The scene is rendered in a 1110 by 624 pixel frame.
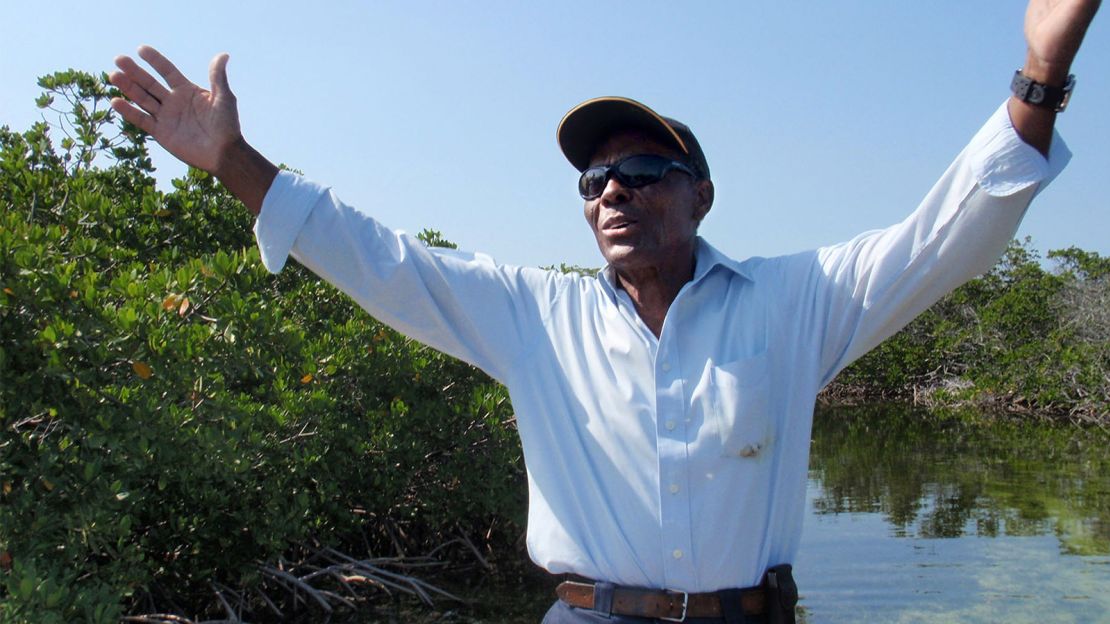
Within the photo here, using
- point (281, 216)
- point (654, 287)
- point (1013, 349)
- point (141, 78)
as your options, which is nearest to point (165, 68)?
point (141, 78)

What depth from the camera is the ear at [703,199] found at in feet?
7.89

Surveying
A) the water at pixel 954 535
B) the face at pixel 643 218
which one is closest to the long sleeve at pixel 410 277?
the face at pixel 643 218

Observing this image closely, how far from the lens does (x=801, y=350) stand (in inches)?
82.8

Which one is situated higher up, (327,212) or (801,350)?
(327,212)

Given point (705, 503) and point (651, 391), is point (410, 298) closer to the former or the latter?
point (651, 391)

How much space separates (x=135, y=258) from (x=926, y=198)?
5.31 meters

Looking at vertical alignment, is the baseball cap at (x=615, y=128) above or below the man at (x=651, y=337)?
above

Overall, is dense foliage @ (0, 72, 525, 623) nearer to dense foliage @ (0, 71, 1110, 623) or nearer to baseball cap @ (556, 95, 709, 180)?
dense foliage @ (0, 71, 1110, 623)

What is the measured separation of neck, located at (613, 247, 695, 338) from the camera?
2264 mm

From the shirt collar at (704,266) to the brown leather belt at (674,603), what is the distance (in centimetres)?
62

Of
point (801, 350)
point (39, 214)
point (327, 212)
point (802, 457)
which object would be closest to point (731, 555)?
point (802, 457)

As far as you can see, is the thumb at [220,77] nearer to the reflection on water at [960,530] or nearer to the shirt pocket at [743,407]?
the shirt pocket at [743,407]

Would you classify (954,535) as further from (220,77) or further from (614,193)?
(220,77)

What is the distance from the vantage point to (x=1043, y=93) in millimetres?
1797
